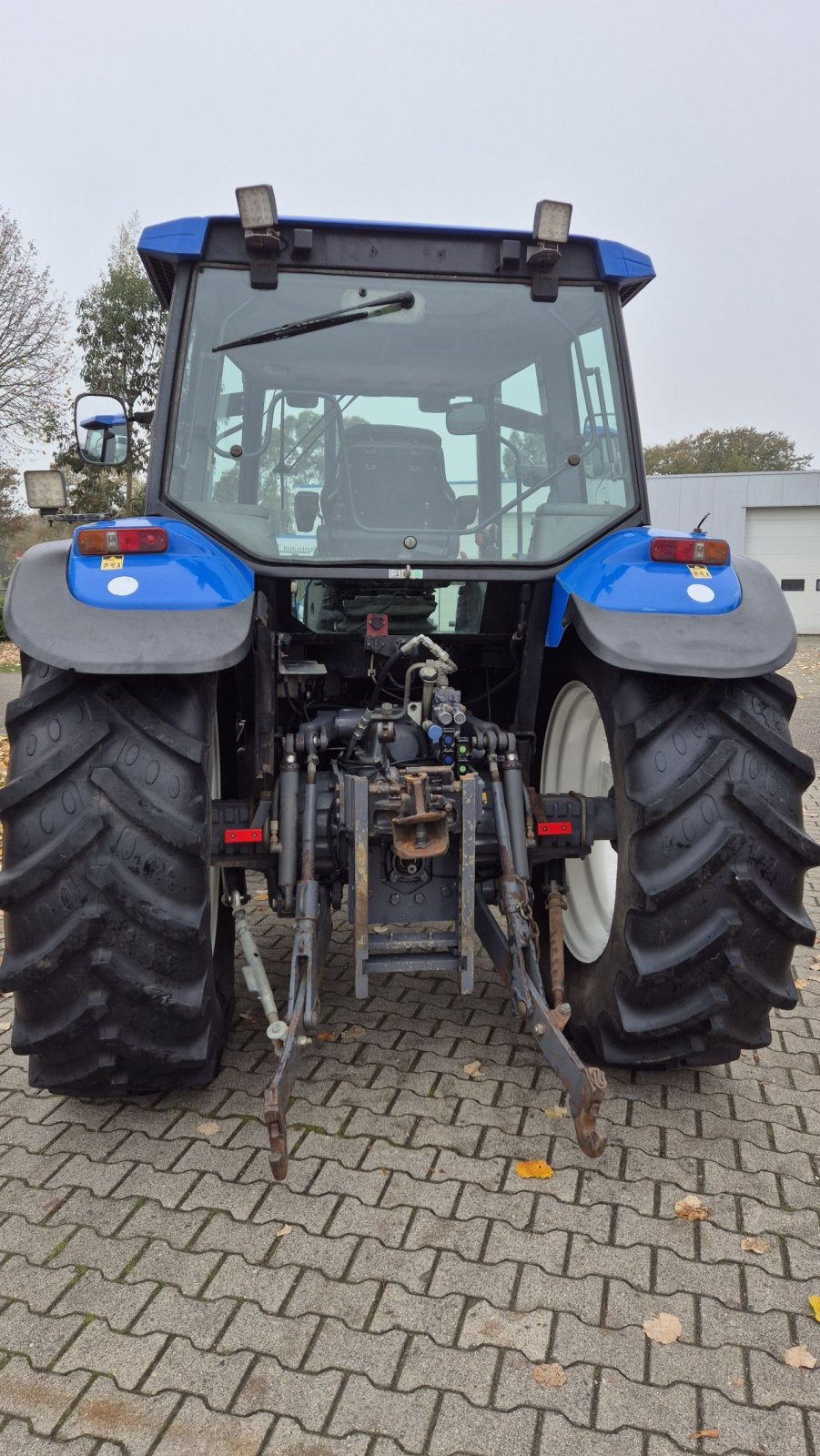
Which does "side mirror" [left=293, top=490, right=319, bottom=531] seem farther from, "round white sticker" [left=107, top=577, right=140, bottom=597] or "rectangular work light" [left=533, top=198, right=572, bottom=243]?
"rectangular work light" [left=533, top=198, right=572, bottom=243]

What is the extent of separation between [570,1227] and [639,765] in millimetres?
1169

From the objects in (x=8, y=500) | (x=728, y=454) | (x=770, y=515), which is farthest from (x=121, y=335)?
(x=728, y=454)

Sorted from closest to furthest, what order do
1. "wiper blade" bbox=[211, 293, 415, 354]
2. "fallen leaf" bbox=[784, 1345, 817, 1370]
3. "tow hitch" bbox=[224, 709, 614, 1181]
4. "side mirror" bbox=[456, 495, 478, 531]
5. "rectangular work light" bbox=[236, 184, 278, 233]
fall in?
"fallen leaf" bbox=[784, 1345, 817, 1370]
"tow hitch" bbox=[224, 709, 614, 1181]
"rectangular work light" bbox=[236, 184, 278, 233]
"wiper blade" bbox=[211, 293, 415, 354]
"side mirror" bbox=[456, 495, 478, 531]

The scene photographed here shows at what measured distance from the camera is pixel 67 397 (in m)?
23.2

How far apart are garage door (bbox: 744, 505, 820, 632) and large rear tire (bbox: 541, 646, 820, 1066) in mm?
23626

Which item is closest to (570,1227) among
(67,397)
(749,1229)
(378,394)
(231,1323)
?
(749,1229)

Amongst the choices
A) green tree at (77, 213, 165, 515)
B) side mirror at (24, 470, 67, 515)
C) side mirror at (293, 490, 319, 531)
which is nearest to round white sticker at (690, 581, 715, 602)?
side mirror at (293, 490, 319, 531)

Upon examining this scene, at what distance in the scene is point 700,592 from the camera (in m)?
2.79

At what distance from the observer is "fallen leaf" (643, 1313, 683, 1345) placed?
6.94 ft

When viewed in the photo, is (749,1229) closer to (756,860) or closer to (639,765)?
(756,860)

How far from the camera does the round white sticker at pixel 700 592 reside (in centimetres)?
277

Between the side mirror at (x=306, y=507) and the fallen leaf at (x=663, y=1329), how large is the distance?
230cm

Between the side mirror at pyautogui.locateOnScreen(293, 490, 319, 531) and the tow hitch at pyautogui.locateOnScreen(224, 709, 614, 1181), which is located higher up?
the side mirror at pyautogui.locateOnScreen(293, 490, 319, 531)

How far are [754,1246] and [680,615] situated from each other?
1.57 metres
